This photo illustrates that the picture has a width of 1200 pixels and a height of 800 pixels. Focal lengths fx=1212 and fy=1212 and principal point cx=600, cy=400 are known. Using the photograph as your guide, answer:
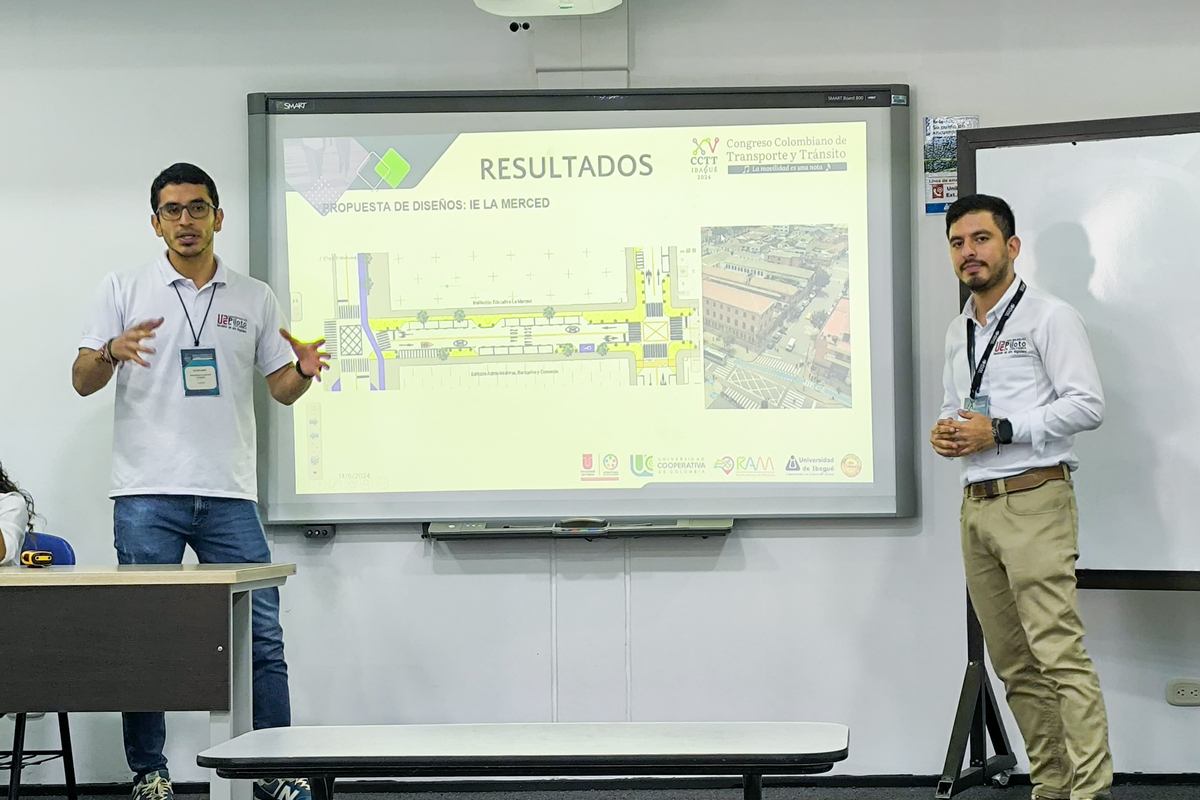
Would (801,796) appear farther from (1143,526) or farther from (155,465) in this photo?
(155,465)

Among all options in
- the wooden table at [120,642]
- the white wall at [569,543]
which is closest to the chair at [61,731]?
the white wall at [569,543]

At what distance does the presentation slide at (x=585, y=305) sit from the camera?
387 centimetres

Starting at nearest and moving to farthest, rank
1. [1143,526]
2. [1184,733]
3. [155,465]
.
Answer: [155,465] < [1143,526] < [1184,733]

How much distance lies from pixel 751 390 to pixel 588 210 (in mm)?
780

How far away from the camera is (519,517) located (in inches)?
152

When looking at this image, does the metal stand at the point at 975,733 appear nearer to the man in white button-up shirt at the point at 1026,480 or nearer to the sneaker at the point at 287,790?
the man in white button-up shirt at the point at 1026,480

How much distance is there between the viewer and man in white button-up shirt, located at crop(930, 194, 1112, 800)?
3117 millimetres

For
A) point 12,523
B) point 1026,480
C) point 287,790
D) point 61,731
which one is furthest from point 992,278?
point 61,731

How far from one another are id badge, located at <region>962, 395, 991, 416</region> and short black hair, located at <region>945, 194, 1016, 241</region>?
44 cm


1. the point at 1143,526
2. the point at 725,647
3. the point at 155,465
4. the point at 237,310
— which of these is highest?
the point at 237,310

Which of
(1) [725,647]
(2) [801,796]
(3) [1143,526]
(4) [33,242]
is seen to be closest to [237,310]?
(4) [33,242]

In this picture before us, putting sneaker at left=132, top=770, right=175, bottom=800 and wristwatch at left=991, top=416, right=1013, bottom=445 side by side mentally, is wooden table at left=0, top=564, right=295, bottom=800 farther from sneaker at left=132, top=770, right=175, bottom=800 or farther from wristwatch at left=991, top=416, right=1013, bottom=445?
wristwatch at left=991, top=416, right=1013, bottom=445

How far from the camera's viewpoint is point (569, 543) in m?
3.89

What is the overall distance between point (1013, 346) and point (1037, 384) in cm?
12
